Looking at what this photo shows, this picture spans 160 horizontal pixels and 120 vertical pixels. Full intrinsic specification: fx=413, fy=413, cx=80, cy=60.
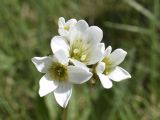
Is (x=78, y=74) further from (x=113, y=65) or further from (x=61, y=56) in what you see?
(x=113, y=65)

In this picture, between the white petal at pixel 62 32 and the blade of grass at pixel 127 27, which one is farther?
the blade of grass at pixel 127 27

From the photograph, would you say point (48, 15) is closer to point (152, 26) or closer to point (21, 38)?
point (21, 38)

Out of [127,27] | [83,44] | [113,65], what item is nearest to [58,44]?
[83,44]

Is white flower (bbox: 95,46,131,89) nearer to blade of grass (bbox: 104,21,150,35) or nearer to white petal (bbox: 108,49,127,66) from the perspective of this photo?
white petal (bbox: 108,49,127,66)

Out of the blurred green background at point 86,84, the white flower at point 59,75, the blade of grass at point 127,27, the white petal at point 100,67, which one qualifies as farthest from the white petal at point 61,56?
the blade of grass at point 127,27

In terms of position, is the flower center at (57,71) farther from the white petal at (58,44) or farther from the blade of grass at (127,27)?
the blade of grass at (127,27)
